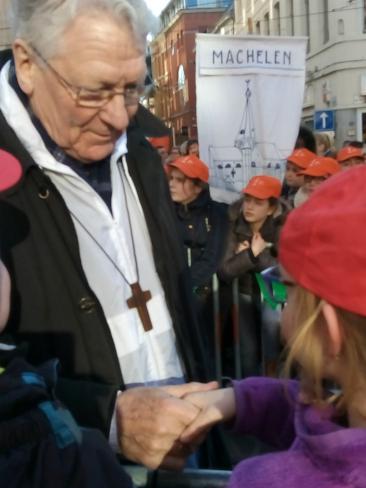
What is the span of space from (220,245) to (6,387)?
3536mm

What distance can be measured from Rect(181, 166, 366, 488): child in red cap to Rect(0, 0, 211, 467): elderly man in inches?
16.4

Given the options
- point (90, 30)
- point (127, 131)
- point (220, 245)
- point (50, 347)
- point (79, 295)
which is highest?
point (90, 30)

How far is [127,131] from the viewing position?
2033mm

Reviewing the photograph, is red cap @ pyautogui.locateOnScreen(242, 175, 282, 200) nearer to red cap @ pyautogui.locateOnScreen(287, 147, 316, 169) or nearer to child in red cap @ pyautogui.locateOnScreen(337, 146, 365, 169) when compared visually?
red cap @ pyautogui.locateOnScreen(287, 147, 316, 169)

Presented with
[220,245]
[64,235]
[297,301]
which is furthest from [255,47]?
[297,301]

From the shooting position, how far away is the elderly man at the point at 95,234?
5.06ft

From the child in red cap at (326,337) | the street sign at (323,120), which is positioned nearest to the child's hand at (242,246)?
the child in red cap at (326,337)

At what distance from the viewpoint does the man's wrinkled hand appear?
4.75ft

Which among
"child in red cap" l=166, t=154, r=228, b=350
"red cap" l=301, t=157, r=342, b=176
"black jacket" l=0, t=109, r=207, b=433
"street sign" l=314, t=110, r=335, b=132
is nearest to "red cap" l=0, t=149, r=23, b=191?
"black jacket" l=0, t=109, r=207, b=433

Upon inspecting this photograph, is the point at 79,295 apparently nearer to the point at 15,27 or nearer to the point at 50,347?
the point at 50,347

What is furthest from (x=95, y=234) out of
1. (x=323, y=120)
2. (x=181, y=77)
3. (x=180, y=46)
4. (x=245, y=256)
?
(x=180, y=46)

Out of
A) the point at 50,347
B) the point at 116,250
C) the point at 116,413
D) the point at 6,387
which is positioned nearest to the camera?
the point at 6,387

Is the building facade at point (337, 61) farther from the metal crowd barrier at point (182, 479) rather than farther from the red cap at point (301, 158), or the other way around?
the metal crowd barrier at point (182, 479)

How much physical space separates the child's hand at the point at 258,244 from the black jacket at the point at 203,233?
0.80 feet
